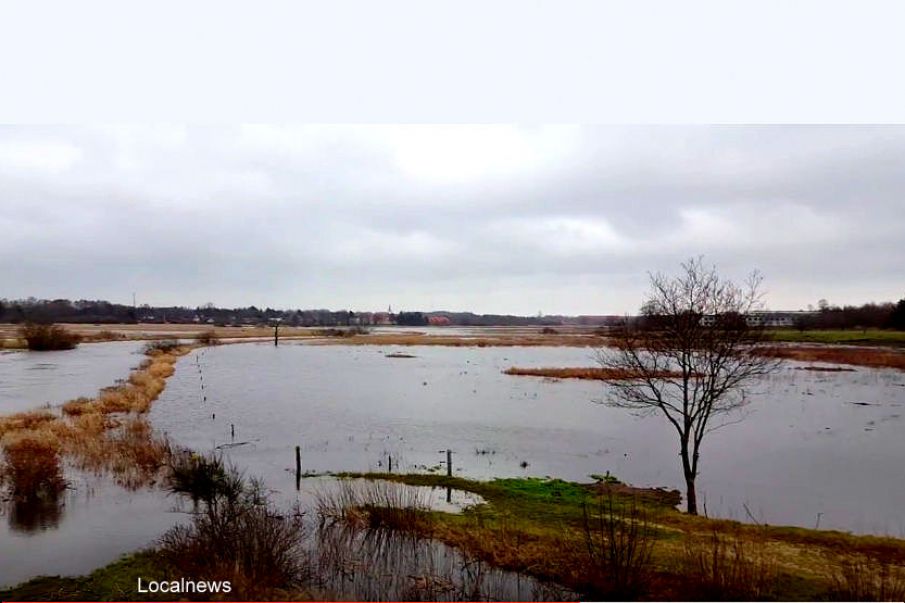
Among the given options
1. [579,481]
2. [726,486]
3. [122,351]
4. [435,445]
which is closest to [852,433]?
[726,486]

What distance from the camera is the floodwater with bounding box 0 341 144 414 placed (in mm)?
34125

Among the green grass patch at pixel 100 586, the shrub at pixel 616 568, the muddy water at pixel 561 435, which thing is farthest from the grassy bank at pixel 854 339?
the green grass patch at pixel 100 586

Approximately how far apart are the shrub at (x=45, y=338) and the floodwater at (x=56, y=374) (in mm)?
1848

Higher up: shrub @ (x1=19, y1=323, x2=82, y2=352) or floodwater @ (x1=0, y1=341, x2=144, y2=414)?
shrub @ (x1=19, y1=323, x2=82, y2=352)

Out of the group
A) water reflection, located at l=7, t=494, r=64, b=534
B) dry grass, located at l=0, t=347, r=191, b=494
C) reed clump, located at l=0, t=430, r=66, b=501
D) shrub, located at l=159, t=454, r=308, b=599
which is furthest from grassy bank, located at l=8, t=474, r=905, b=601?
dry grass, located at l=0, t=347, r=191, b=494

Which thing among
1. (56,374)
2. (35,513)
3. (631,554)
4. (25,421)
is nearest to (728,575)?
(631,554)

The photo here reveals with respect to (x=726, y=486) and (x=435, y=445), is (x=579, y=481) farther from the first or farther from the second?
(x=435, y=445)

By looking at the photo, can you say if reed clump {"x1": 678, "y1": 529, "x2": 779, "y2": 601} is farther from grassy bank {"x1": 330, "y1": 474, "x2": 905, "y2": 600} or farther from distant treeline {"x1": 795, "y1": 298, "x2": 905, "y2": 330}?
distant treeline {"x1": 795, "y1": 298, "x2": 905, "y2": 330}

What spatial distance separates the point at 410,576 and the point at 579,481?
958 cm

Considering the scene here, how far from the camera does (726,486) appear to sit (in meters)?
19.4

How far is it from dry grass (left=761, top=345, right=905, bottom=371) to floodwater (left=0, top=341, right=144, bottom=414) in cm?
5396

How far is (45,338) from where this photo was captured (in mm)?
74125

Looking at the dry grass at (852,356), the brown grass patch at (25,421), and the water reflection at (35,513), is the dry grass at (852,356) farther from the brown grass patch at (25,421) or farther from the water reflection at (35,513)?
the water reflection at (35,513)

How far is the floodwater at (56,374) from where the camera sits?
3412cm
